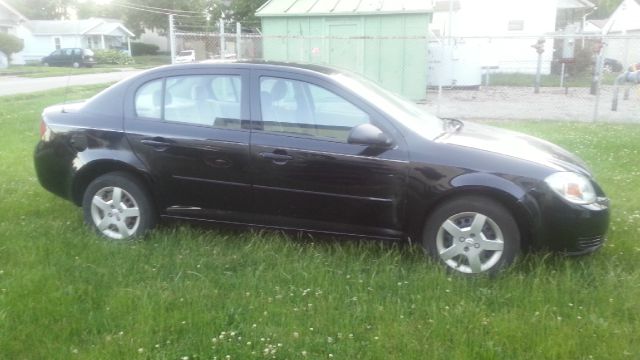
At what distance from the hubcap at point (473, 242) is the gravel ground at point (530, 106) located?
8.39 meters

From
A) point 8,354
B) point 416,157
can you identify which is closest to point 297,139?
point 416,157

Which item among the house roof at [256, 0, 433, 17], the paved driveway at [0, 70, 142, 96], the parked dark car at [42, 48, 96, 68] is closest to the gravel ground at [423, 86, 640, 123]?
the house roof at [256, 0, 433, 17]

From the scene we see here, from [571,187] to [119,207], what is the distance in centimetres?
355

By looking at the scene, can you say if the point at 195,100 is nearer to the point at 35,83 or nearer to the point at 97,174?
the point at 97,174

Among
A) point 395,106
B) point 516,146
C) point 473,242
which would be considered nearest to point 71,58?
point 395,106

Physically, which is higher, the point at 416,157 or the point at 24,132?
the point at 416,157

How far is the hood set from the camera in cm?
420

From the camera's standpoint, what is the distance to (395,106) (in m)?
4.72

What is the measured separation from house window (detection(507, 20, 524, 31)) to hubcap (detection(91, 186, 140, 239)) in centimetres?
2676

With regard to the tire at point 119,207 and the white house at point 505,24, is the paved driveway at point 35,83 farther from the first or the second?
the tire at point 119,207

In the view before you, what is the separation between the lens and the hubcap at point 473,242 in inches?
160

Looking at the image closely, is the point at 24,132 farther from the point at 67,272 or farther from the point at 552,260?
the point at 552,260

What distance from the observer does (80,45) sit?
57438 millimetres

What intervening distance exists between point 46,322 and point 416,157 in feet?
8.64
